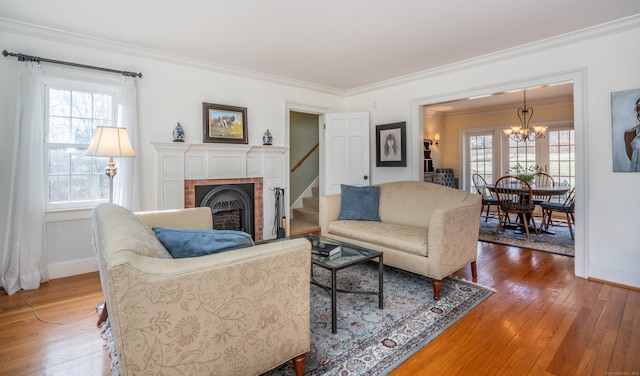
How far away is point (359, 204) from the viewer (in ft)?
12.1

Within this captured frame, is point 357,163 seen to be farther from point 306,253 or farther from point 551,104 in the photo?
point 551,104

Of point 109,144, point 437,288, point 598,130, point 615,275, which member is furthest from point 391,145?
point 109,144

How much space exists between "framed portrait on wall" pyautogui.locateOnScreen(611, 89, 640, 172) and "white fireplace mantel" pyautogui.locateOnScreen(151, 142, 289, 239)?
12.2ft

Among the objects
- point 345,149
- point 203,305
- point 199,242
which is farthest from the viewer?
point 345,149

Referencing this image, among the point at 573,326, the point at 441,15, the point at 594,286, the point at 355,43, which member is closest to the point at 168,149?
the point at 355,43

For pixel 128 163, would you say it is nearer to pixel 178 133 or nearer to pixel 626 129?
pixel 178 133

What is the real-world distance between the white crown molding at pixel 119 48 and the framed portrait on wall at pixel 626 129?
373 cm

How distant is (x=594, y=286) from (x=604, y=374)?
1572 millimetres

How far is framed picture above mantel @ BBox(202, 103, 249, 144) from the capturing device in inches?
155

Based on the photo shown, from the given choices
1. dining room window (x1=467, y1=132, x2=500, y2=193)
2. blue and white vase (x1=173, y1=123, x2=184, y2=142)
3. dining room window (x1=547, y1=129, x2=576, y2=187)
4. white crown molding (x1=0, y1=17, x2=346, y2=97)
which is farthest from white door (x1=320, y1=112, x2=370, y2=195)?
dining room window (x1=547, y1=129, x2=576, y2=187)

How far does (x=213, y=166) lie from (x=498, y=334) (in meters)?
3.43

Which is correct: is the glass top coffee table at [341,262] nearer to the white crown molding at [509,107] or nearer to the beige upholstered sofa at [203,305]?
the beige upholstered sofa at [203,305]

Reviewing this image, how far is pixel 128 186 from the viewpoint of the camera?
330 cm

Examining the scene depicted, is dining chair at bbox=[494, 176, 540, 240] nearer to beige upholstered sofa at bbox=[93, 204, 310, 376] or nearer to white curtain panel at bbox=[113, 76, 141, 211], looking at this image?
beige upholstered sofa at bbox=[93, 204, 310, 376]
